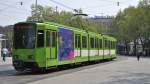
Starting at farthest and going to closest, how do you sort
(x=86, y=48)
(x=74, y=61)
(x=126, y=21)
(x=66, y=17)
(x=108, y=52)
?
(x=126, y=21)
(x=66, y=17)
(x=108, y=52)
(x=86, y=48)
(x=74, y=61)

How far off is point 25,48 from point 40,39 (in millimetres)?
1082

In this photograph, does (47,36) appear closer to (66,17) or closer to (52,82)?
(52,82)

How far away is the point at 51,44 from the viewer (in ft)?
99.4

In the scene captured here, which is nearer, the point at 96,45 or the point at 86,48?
the point at 86,48

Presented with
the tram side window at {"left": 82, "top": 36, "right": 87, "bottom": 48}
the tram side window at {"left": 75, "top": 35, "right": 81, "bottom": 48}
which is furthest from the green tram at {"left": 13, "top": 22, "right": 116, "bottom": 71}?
the tram side window at {"left": 82, "top": 36, "right": 87, "bottom": 48}

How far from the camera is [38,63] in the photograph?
2848 centimetres

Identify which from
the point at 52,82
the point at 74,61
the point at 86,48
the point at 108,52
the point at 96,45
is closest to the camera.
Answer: the point at 52,82

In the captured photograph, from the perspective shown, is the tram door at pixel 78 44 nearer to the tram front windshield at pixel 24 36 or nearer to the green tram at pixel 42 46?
the green tram at pixel 42 46

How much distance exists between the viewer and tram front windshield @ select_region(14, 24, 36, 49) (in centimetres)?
2872

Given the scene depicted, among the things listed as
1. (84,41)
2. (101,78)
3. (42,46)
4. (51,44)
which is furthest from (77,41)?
(101,78)

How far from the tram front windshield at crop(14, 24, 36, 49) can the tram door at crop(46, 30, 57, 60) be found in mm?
1158

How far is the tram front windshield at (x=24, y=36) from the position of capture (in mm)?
28719

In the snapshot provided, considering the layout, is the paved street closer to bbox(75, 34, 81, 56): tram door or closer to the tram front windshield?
the tram front windshield

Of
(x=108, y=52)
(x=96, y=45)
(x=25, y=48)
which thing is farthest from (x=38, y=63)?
(x=108, y=52)
